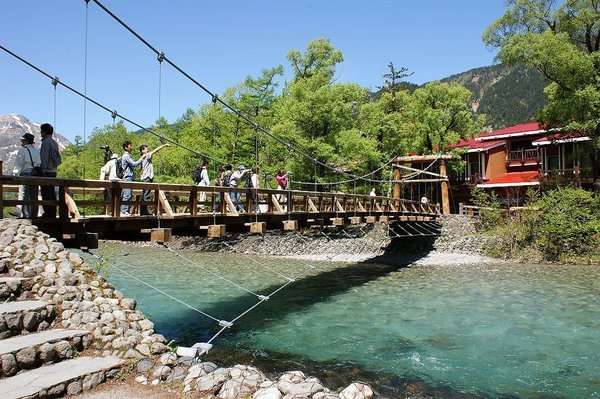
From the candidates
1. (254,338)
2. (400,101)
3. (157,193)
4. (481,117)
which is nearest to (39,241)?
(157,193)

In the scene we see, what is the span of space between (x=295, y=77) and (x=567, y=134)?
49.9ft

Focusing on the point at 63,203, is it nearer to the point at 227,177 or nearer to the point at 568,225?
the point at 227,177

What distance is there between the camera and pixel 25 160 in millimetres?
7262

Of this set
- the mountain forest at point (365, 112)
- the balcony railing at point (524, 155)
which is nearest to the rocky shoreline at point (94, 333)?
A: the mountain forest at point (365, 112)

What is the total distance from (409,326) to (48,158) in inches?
298

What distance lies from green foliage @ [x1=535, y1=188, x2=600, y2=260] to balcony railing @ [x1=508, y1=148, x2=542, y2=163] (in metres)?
10.3

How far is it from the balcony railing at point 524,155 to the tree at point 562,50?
25.5ft

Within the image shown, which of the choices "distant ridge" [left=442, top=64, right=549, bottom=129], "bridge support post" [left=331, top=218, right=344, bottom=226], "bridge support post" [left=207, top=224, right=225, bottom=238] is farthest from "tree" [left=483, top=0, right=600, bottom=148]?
"distant ridge" [left=442, top=64, right=549, bottom=129]

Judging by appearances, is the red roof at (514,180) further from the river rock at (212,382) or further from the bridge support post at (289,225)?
the river rock at (212,382)

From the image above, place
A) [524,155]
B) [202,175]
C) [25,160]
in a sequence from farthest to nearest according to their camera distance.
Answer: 1. [524,155]
2. [202,175]
3. [25,160]

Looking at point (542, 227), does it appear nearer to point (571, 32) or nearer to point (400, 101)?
point (571, 32)

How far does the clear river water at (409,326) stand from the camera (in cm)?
679

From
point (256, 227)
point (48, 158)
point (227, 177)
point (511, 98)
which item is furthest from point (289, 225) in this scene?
point (511, 98)

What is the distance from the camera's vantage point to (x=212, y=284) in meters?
14.6
